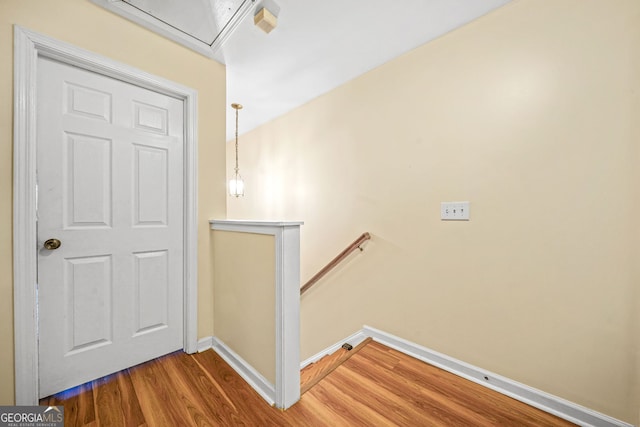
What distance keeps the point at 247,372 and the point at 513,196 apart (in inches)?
74.8

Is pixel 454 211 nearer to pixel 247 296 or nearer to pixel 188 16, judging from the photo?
pixel 247 296

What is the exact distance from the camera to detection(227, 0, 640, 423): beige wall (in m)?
1.15

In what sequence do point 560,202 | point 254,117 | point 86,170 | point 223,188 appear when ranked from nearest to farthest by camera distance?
point 560,202 < point 86,170 < point 223,188 < point 254,117

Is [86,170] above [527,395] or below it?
above

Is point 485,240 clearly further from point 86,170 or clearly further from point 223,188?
point 86,170

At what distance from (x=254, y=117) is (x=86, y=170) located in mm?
2029

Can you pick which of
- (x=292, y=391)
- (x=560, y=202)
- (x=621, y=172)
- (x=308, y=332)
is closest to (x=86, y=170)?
(x=292, y=391)

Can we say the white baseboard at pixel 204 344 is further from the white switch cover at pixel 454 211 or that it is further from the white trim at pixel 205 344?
the white switch cover at pixel 454 211

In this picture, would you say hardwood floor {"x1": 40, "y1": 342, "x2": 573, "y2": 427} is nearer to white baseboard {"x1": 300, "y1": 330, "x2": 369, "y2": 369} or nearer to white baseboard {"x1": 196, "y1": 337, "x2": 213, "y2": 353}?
white baseboard {"x1": 196, "y1": 337, "x2": 213, "y2": 353}

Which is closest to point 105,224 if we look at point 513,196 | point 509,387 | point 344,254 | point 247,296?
point 247,296

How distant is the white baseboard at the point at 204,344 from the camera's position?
1.78 meters

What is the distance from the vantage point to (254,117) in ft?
10.2

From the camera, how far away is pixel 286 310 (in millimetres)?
1258

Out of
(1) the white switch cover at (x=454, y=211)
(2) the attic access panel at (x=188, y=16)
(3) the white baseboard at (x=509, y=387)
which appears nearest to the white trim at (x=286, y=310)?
(3) the white baseboard at (x=509, y=387)
